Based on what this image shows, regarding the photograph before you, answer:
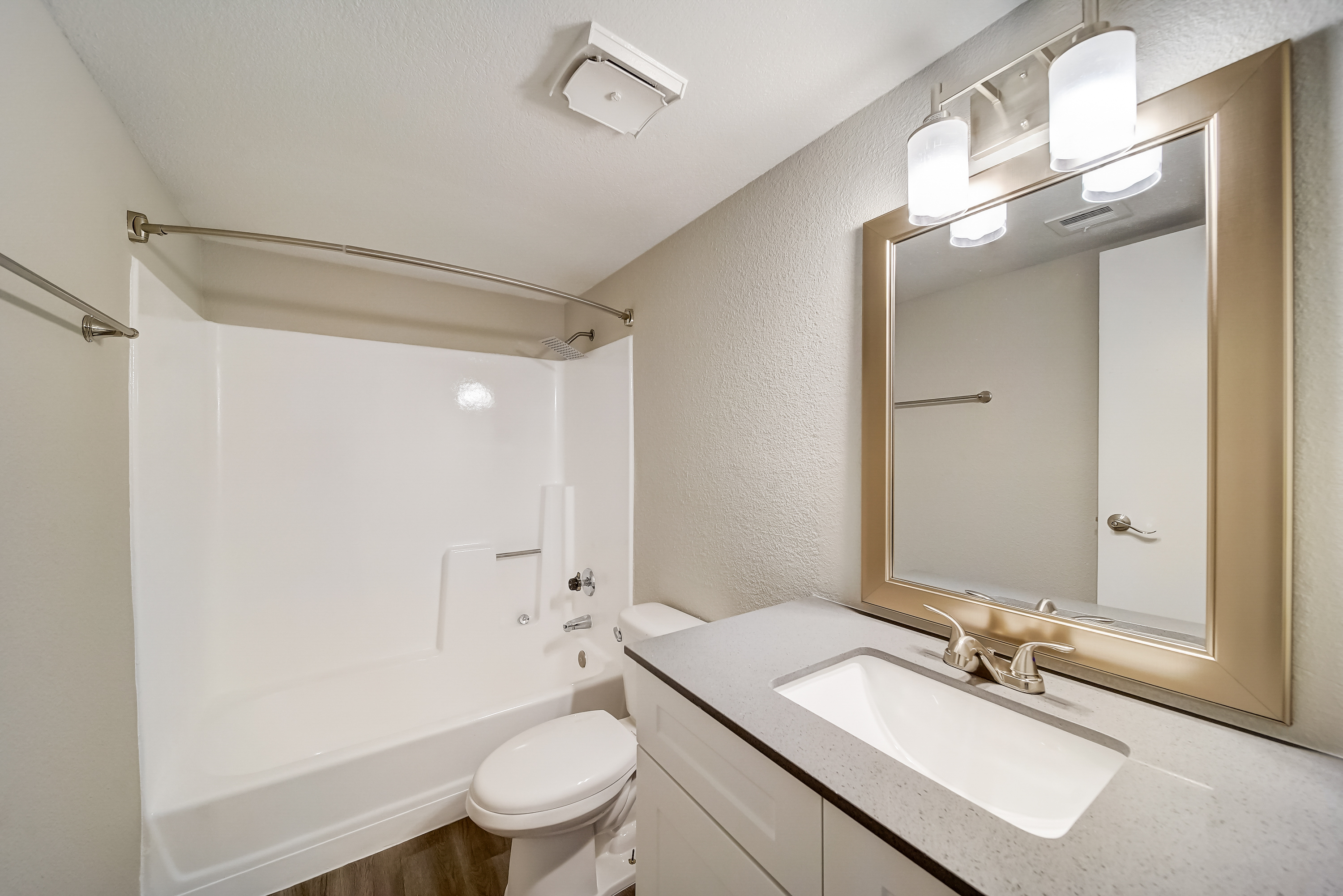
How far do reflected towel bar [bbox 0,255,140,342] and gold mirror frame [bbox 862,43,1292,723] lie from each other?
1911 mm

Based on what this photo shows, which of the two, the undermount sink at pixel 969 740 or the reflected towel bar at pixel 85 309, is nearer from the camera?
the undermount sink at pixel 969 740

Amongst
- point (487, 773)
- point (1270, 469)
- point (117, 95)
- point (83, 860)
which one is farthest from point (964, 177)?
point (83, 860)

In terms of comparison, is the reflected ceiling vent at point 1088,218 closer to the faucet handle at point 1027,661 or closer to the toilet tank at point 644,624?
the faucet handle at point 1027,661

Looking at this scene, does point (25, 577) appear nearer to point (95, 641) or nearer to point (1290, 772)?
point (95, 641)

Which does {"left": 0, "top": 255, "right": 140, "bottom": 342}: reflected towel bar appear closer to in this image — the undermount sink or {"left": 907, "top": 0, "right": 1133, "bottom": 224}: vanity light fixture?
the undermount sink

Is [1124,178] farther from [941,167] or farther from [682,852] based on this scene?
[682,852]

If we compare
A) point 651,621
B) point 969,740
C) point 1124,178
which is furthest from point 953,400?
point 651,621

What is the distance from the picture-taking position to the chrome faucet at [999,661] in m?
0.81

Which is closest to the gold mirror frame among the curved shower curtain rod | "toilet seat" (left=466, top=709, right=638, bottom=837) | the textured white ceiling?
the textured white ceiling

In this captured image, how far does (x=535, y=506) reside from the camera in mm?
2758

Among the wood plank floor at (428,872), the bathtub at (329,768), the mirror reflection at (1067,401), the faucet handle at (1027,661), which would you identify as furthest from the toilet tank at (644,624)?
the faucet handle at (1027,661)

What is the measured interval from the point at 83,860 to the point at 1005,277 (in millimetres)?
2409

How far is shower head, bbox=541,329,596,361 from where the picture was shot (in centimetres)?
226

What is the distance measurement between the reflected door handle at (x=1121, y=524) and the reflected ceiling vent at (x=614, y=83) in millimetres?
1315
